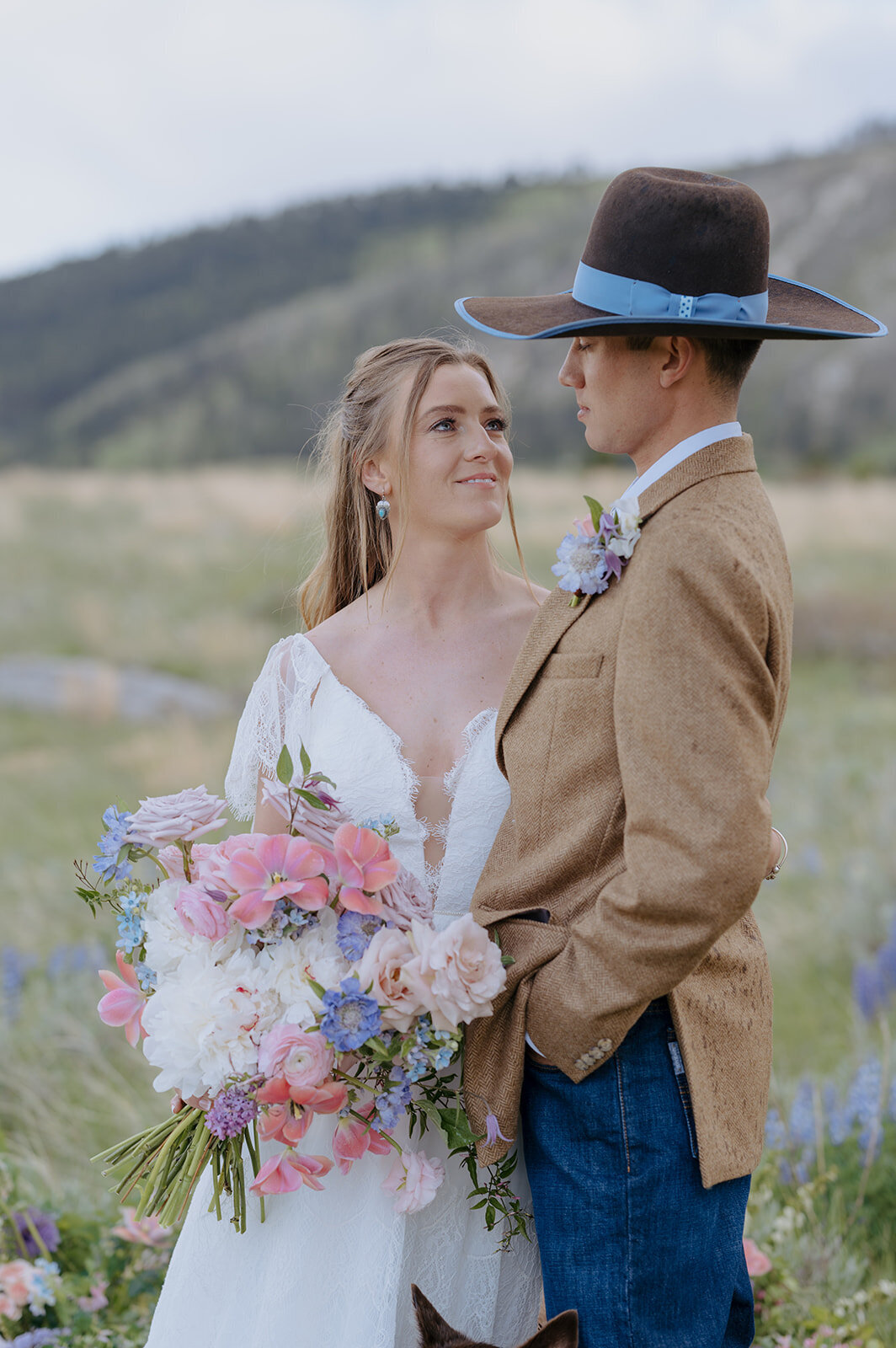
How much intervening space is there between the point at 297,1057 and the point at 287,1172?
0.33m

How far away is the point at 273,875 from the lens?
1850 millimetres

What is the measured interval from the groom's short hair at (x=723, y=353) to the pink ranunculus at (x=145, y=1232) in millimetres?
2593

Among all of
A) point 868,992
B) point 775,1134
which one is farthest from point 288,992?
point 868,992

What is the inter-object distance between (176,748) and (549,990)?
7.67 m

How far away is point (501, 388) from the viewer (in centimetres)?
281

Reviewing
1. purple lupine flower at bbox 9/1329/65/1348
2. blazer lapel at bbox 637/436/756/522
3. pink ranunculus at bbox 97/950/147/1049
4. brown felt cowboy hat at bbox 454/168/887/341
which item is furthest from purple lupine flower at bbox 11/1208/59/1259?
brown felt cowboy hat at bbox 454/168/887/341

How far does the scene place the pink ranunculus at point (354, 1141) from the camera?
1.95 m

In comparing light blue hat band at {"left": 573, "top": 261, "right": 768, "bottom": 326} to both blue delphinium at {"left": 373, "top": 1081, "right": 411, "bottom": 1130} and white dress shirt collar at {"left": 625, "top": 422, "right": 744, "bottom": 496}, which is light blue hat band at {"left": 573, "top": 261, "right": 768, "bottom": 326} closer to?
white dress shirt collar at {"left": 625, "top": 422, "right": 744, "bottom": 496}

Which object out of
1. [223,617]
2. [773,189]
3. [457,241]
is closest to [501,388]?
[223,617]

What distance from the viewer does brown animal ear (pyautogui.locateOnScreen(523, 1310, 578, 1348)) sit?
1.63 meters

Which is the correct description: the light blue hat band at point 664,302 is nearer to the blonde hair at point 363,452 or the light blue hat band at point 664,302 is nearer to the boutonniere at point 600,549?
the boutonniere at point 600,549

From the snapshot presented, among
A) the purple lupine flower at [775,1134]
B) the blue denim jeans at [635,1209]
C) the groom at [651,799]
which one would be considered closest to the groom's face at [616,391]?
the groom at [651,799]

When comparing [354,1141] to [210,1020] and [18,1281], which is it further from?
[18,1281]

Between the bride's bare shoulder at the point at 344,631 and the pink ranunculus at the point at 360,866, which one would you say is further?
the bride's bare shoulder at the point at 344,631
